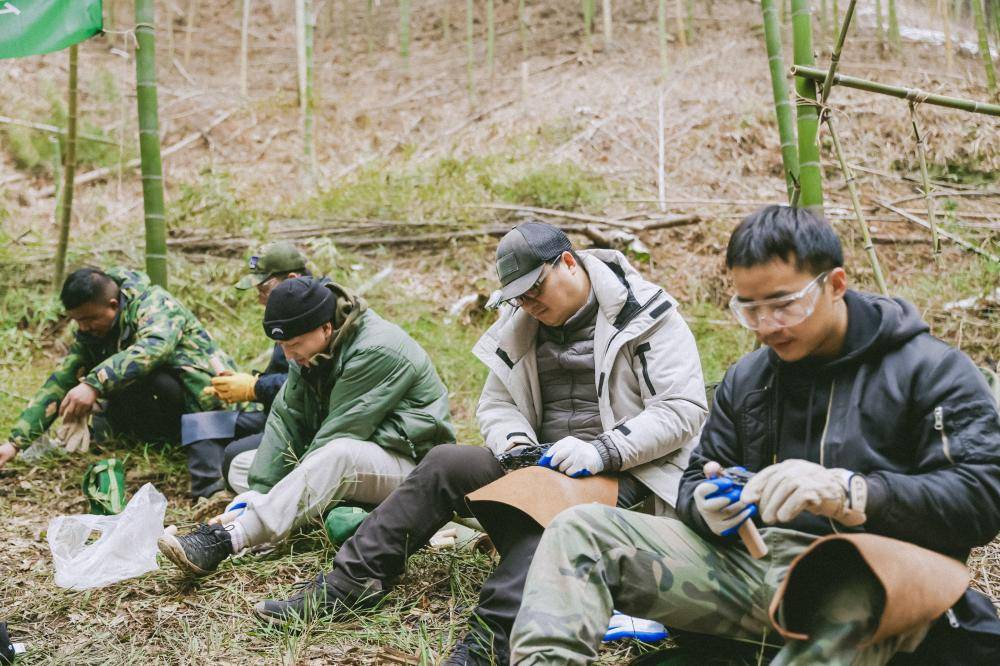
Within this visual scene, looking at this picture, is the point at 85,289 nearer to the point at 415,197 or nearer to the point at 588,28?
the point at 415,197

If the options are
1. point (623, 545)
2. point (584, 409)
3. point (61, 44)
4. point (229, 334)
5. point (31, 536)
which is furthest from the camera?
point (229, 334)

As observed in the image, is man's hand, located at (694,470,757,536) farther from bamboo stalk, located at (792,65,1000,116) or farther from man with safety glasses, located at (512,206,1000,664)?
bamboo stalk, located at (792,65,1000,116)

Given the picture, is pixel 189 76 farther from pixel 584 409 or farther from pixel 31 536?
pixel 584 409

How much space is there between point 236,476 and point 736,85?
341 inches

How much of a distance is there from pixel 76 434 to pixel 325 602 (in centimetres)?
211

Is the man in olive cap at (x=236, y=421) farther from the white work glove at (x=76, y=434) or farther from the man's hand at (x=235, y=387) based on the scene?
the white work glove at (x=76, y=434)

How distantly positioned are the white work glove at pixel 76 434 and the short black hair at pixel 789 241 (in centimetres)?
338

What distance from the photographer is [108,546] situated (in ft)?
9.76

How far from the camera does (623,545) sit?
6.32 feet

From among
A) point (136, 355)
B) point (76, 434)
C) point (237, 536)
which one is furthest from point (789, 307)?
point (76, 434)

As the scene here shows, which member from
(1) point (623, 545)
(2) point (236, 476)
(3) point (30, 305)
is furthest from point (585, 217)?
(1) point (623, 545)

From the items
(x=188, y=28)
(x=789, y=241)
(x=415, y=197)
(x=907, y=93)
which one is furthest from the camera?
(x=188, y=28)

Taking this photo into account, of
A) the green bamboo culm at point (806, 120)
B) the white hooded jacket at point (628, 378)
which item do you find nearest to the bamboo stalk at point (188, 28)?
the green bamboo culm at point (806, 120)

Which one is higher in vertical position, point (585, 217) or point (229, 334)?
point (585, 217)
